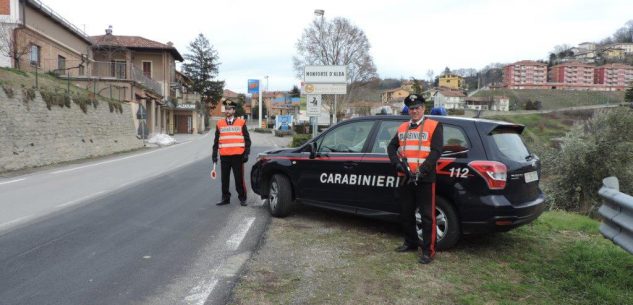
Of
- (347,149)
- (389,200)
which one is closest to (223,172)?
(347,149)

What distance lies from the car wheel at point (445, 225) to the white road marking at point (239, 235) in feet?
7.14

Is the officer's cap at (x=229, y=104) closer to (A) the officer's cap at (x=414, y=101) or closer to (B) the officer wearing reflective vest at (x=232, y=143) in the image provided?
(B) the officer wearing reflective vest at (x=232, y=143)

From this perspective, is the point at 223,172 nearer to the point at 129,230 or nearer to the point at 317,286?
the point at 129,230

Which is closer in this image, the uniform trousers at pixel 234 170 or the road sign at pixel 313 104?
the uniform trousers at pixel 234 170

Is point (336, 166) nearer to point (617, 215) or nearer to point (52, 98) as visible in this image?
point (617, 215)

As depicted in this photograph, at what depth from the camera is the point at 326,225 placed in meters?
6.43

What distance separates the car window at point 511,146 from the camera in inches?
195

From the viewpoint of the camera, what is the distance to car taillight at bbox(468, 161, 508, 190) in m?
4.71

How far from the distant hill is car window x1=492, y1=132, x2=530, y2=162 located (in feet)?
401

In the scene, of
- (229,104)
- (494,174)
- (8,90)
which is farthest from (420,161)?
(8,90)

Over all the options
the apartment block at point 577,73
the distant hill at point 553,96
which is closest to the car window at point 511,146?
the distant hill at point 553,96

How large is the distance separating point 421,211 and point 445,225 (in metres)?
0.38

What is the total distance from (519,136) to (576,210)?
7.94m

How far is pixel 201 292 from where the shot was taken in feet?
12.9
